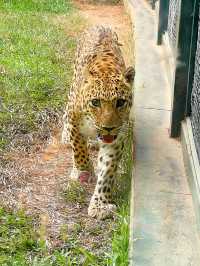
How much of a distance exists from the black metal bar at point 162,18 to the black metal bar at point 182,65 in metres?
2.92

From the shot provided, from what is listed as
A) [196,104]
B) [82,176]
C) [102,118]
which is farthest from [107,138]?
[196,104]

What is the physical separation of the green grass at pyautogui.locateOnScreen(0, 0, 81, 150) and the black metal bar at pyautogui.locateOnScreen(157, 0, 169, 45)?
3.91 ft

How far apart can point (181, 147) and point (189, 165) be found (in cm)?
67

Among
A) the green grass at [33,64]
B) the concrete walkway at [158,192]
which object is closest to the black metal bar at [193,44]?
the concrete walkway at [158,192]

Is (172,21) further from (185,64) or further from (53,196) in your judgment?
(53,196)

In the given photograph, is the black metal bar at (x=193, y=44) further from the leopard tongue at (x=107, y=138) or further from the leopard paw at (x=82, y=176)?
the leopard tongue at (x=107, y=138)

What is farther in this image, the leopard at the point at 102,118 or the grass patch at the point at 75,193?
the grass patch at the point at 75,193

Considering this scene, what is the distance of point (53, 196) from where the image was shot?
544 cm

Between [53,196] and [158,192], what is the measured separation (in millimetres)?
838

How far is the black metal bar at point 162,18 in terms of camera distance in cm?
909

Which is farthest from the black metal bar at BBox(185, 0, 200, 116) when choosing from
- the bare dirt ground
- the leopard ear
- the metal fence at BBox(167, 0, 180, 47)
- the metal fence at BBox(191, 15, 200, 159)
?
the metal fence at BBox(167, 0, 180, 47)

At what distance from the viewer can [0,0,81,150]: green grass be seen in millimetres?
6781

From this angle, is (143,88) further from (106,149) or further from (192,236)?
(192,236)

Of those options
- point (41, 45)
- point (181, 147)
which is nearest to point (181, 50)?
point (181, 147)
